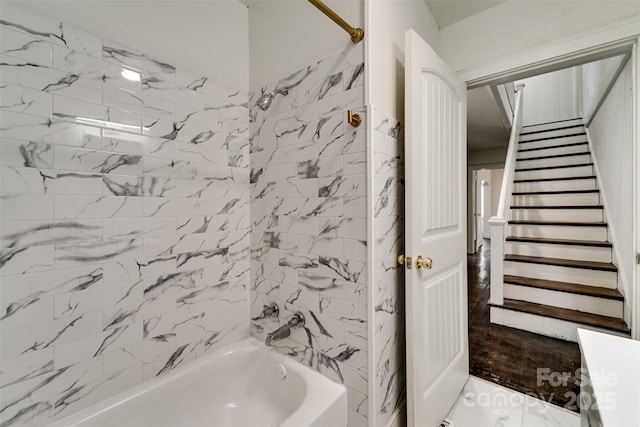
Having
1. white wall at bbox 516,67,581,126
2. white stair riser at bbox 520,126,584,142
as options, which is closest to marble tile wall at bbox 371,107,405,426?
white stair riser at bbox 520,126,584,142

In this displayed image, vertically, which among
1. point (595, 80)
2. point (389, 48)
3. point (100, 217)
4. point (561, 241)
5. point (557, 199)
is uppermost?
point (595, 80)

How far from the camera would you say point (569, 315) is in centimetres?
232

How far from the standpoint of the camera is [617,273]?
236 cm

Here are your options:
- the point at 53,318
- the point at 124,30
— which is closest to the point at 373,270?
the point at 53,318

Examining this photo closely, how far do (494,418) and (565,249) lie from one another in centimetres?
217

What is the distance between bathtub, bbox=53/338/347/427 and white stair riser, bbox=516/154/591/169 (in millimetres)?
4218

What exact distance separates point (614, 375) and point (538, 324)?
6.23 feet

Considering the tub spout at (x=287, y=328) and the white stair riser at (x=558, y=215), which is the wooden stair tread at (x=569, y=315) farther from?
the tub spout at (x=287, y=328)

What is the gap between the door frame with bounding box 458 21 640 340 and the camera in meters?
1.25

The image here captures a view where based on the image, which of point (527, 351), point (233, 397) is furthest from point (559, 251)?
point (233, 397)

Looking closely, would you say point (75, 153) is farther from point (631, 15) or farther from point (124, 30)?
point (631, 15)

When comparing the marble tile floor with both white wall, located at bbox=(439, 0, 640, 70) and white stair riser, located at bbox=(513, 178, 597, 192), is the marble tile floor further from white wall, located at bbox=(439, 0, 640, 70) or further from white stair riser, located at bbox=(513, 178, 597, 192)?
white stair riser, located at bbox=(513, 178, 597, 192)

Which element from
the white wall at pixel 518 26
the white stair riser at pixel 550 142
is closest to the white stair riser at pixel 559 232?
the white stair riser at pixel 550 142

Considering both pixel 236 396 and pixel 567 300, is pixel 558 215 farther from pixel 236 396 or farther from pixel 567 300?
pixel 236 396
